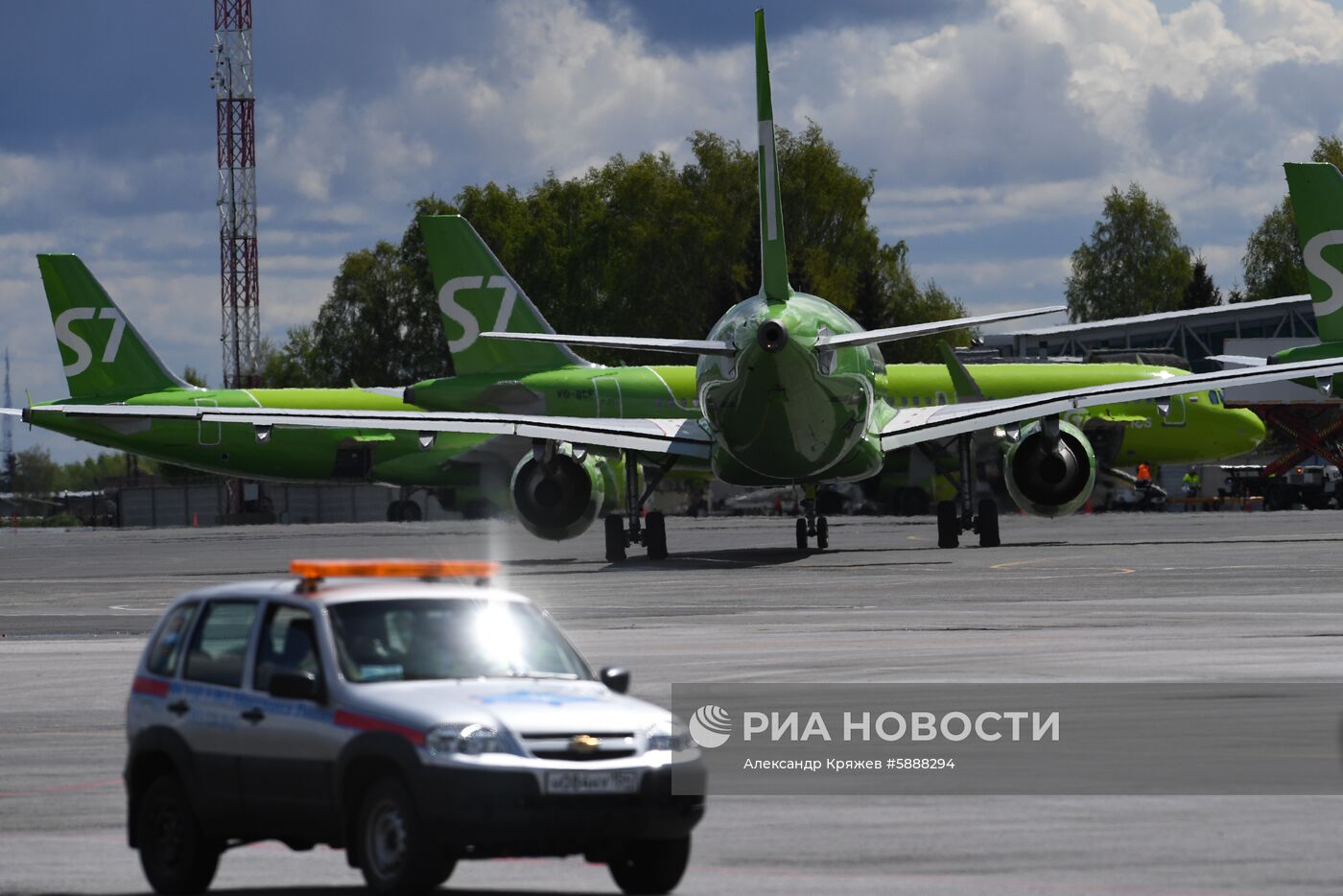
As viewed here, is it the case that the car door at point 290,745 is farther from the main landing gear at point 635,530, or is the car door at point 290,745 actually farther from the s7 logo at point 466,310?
the s7 logo at point 466,310

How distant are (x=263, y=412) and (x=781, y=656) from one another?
24.5 meters

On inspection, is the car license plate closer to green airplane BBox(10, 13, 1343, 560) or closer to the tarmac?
the tarmac

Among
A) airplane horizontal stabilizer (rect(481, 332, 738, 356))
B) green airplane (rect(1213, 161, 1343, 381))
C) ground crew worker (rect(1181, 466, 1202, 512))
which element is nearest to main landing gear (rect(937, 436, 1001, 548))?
airplane horizontal stabilizer (rect(481, 332, 738, 356))

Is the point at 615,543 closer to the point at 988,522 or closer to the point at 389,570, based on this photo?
the point at 988,522

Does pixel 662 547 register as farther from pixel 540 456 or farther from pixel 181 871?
pixel 181 871

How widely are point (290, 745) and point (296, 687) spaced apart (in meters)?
0.33

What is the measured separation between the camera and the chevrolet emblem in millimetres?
10266

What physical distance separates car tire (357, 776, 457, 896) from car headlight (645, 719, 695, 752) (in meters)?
1.17

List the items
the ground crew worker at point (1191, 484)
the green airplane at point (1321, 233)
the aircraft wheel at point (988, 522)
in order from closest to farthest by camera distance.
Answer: the aircraft wheel at point (988, 522)
the green airplane at point (1321, 233)
the ground crew worker at point (1191, 484)

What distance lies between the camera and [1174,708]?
17.0 meters

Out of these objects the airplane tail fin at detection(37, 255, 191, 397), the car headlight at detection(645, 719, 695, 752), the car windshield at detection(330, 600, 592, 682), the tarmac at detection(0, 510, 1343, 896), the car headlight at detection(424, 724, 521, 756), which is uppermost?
the airplane tail fin at detection(37, 255, 191, 397)

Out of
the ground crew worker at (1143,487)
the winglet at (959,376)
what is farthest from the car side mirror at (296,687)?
the ground crew worker at (1143,487)

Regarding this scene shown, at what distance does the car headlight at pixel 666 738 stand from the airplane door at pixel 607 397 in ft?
193

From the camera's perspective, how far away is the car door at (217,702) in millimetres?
11109
